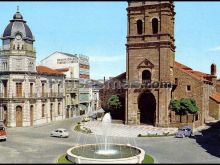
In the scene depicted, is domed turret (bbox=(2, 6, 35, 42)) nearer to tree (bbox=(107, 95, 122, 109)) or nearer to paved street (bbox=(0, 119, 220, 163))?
paved street (bbox=(0, 119, 220, 163))

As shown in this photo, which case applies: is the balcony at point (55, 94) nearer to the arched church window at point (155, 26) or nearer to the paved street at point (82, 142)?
the paved street at point (82, 142)

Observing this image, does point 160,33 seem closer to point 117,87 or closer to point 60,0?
→ point 117,87

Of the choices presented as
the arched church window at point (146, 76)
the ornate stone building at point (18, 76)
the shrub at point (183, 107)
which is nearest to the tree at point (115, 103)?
the arched church window at point (146, 76)

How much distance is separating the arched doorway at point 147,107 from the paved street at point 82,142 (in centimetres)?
1340

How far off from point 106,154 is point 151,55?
2602cm

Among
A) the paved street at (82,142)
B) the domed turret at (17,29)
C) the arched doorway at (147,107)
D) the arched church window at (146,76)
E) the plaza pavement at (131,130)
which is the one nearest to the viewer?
the paved street at (82,142)

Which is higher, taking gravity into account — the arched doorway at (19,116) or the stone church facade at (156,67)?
the stone church facade at (156,67)

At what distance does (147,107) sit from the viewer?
189 ft

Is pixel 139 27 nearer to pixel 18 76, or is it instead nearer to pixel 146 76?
pixel 146 76

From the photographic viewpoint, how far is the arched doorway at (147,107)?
56.7m

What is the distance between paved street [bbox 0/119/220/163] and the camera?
30.3 m

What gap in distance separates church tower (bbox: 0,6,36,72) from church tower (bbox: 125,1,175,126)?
15.9m

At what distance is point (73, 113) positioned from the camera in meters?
72.9

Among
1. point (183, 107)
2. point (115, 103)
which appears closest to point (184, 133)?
point (183, 107)
